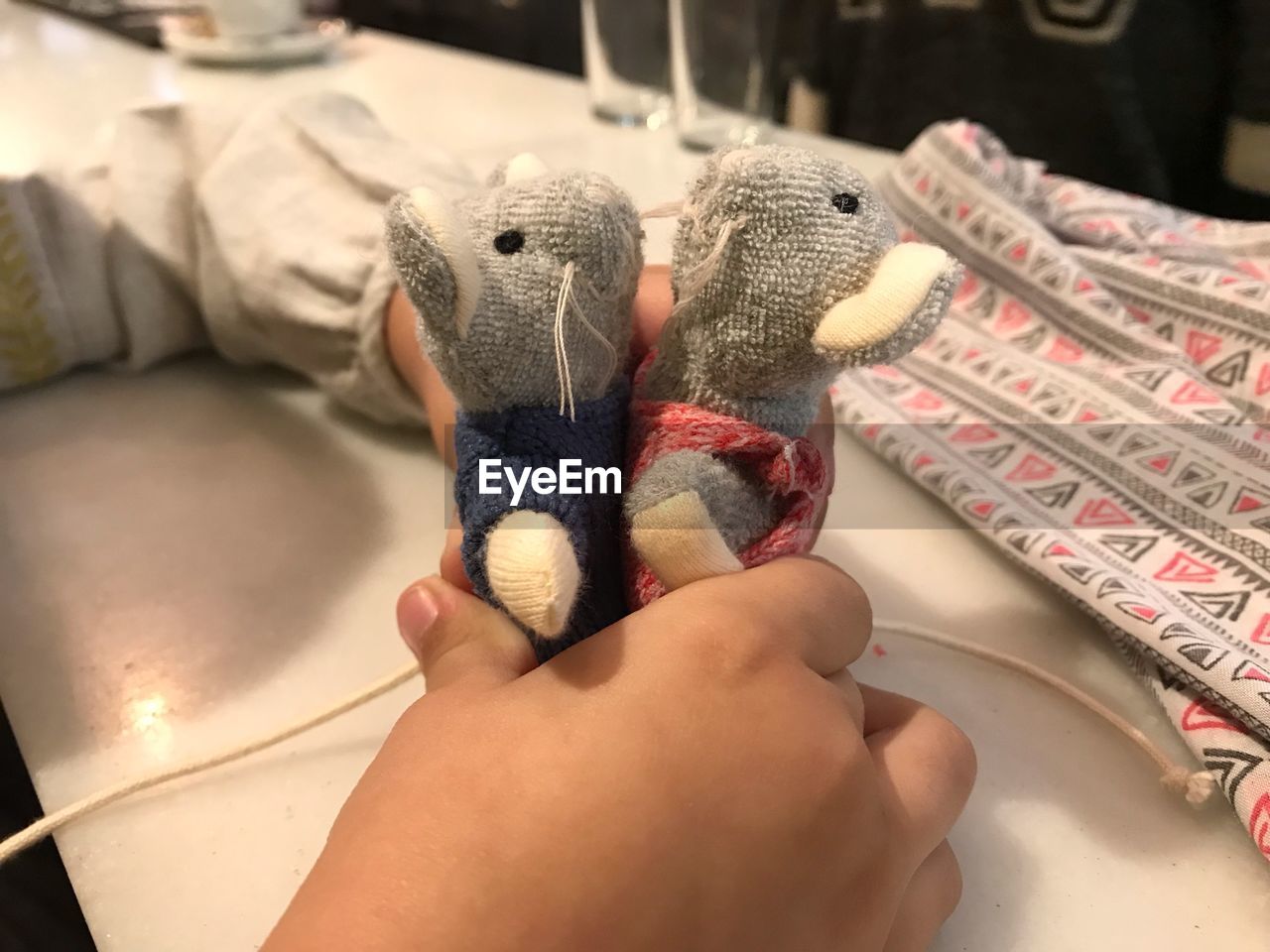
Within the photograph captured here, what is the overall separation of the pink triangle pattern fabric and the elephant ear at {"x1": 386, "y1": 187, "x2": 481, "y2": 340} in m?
0.29

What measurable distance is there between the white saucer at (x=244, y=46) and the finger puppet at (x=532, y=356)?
107 centimetres

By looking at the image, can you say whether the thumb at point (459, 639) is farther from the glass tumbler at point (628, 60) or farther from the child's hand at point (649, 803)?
the glass tumbler at point (628, 60)

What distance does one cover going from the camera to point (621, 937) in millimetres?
216

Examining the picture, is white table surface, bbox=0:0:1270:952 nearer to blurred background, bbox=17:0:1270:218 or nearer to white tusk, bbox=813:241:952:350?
white tusk, bbox=813:241:952:350

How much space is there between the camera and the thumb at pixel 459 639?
0.27 m

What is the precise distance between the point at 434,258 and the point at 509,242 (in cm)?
3

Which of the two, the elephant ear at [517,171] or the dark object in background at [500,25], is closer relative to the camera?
the elephant ear at [517,171]

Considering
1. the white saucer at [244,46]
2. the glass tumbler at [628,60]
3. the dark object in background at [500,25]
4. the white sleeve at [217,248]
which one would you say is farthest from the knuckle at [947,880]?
the dark object in background at [500,25]

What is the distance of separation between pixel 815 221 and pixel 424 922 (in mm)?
196

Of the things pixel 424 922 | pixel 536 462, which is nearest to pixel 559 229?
pixel 536 462

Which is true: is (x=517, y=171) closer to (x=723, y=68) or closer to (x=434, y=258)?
(x=434, y=258)

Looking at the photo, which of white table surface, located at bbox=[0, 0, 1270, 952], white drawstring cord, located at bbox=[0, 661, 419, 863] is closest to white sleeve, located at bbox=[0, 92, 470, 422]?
white table surface, located at bbox=[0, 0, 1270, 952]

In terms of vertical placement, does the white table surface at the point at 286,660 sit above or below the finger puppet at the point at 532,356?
below

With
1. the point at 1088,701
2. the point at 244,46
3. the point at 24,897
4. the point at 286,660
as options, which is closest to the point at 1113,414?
the point at 1088,701
